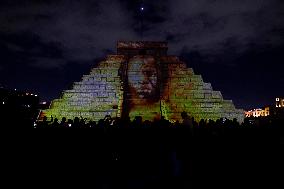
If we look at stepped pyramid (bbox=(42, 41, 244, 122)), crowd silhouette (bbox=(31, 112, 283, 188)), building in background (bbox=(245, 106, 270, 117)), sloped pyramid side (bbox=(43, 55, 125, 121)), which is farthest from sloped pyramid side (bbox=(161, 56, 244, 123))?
building in background (bbox=(245, 106, 270, 117))

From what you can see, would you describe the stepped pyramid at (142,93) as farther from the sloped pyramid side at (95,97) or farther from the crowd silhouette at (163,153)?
the crowd silhouette at (163,153)

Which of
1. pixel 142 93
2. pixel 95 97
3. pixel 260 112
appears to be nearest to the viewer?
pixel 95 97

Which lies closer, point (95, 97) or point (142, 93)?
point (95, 97)

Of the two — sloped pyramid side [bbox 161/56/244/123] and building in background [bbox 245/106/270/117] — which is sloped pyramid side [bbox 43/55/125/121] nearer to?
sloped pyramid side [bbox 161/56/244/123]

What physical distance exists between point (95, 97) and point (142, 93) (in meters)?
3.16

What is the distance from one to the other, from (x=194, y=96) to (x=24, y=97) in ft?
99.8

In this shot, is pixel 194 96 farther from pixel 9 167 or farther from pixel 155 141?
pixel 9 167

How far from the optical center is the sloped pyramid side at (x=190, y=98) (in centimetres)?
1988

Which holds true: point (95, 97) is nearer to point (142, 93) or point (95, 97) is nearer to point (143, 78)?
point (142, 93)

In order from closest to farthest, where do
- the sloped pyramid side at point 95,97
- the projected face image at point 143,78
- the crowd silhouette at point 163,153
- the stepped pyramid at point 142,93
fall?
the crowd silhouette at point 163,153 → the sloped pyramid side at point 95,97 → the stepped pyramid at point 142,93 → the projected face image at point 143,78

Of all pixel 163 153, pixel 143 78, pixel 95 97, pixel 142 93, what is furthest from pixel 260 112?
pixel 163 153

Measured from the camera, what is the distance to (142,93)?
2073cm

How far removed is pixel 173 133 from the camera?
26.3 ft

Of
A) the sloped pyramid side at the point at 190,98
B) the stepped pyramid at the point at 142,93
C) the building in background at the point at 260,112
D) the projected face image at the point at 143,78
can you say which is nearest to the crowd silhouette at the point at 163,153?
the stepped pyramid at the point at 142,93
